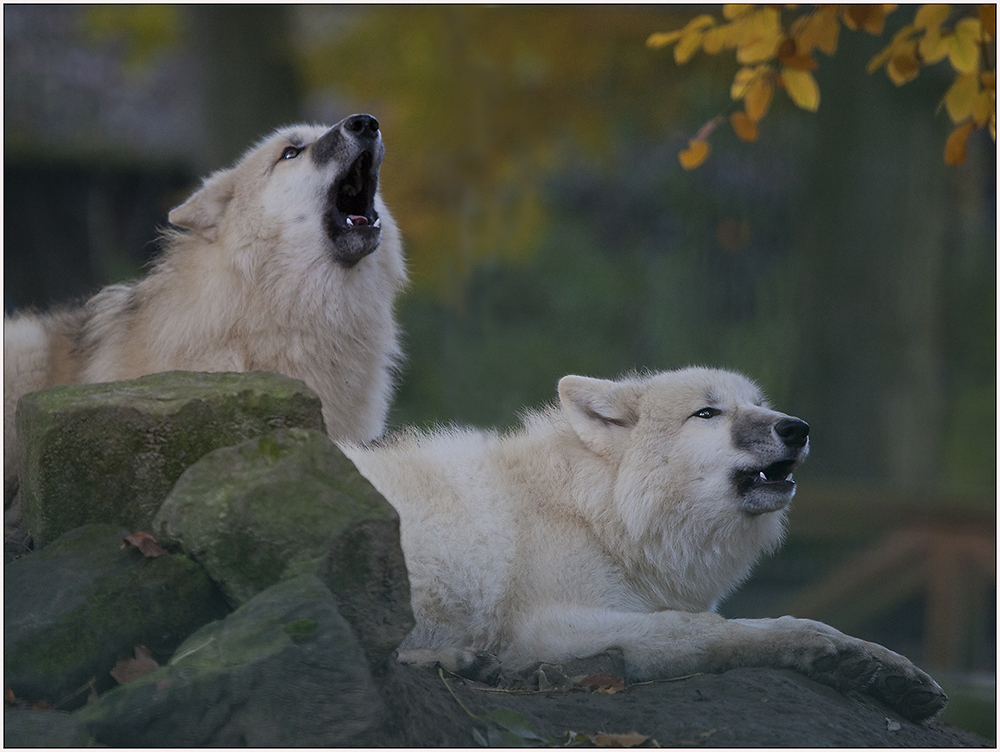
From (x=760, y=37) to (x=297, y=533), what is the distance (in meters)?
3.20

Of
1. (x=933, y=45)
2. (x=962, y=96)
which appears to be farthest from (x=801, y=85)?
(x=962, y=96)

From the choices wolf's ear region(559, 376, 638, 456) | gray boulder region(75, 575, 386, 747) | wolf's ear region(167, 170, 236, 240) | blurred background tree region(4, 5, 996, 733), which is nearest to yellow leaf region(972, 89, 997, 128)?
wolf's ear region(559, 376, 638, 456)

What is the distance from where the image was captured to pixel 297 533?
3342 mm

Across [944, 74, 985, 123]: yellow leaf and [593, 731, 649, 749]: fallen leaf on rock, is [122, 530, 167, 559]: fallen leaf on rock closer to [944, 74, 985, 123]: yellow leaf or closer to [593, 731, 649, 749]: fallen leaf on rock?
[593, 731, 649, 749]: fallen leaf on rock

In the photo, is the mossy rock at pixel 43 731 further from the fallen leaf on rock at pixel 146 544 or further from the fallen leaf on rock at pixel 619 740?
the fallen leaf on rock at pixel 619 740

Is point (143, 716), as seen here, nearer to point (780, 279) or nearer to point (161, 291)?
point (161, 291)

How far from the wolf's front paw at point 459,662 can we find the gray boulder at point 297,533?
590 mm

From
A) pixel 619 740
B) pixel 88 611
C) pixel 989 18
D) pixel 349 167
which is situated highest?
pixel 989 18

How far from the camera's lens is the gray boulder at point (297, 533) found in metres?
3.33

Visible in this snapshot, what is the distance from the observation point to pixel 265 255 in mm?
5527

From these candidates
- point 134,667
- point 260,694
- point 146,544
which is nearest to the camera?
point 260,694

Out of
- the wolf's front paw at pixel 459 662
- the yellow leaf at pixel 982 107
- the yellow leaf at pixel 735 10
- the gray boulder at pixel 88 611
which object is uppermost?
the yellow leaf at pixel 735 10

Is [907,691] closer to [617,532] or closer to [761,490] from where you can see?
[761,490]

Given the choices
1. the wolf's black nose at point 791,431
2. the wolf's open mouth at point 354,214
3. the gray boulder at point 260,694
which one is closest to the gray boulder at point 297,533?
the gray boulder at point 260,694
